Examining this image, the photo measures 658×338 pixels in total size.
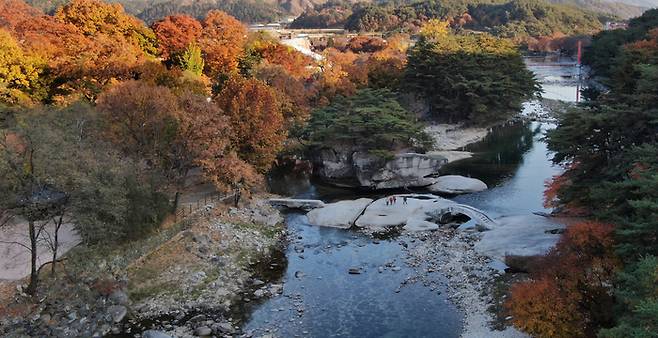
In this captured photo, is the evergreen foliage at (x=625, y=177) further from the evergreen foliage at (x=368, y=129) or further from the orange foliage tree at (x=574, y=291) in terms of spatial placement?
the evergreen foliage at (x=368, y=129)

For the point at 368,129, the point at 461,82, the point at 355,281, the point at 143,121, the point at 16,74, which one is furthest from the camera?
the point at 461,82

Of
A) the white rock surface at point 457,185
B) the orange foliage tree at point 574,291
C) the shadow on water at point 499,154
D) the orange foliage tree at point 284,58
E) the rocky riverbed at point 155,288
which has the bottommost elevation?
the shadow on water at point 499,154

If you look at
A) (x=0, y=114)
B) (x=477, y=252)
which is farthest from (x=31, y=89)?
(x=477, y=252)

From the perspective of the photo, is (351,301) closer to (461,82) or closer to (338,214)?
(338,214)

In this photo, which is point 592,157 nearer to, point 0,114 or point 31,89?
point 0,114

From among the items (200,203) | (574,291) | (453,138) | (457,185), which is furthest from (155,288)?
(453,138)

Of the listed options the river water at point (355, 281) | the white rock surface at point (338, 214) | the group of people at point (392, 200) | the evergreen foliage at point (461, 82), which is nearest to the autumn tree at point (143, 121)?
the river water at point (355, 281)
